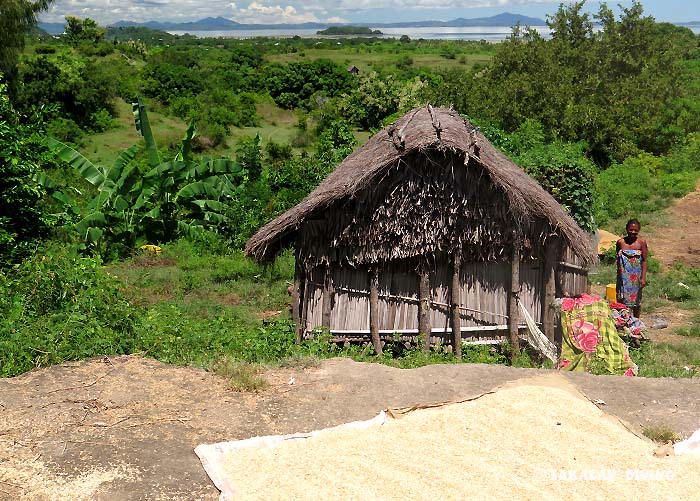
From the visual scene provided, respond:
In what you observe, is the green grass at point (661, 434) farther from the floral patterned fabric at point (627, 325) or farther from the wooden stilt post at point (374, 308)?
the wooden stilt post at point (374, 308)

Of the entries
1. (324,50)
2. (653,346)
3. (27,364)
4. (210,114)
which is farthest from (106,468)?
(324,50)

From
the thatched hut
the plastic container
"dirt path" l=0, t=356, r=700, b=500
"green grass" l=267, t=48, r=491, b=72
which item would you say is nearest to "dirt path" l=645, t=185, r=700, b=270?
the plastic container

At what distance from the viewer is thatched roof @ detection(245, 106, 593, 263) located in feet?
26.4

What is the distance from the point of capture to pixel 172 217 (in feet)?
50.4

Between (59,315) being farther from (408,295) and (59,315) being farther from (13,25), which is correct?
(13,25)

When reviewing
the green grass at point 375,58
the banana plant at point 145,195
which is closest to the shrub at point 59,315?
the banana plant at point 145,195

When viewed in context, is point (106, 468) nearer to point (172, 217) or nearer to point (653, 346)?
point (653, 346)

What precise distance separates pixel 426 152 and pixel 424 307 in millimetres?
1896

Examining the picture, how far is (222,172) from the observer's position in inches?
606

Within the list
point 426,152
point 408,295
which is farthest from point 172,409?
point 426,152

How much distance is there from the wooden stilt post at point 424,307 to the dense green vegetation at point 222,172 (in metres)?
0.29

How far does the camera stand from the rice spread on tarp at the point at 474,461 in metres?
5.07

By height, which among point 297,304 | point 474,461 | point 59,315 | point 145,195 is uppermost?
point 145,195

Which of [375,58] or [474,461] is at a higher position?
[375,58]
